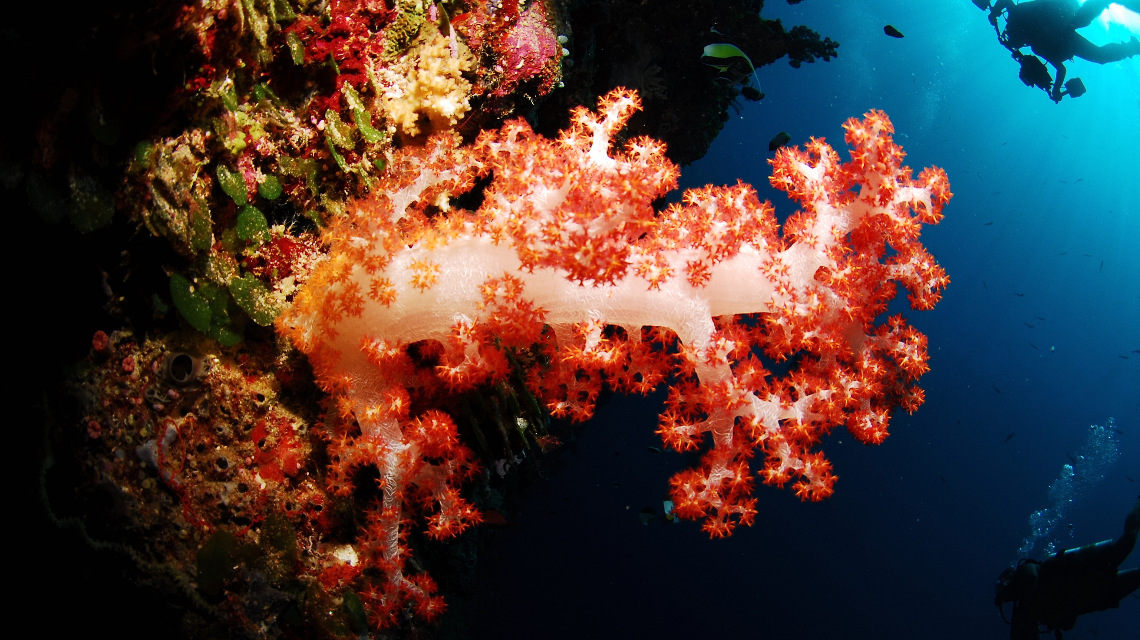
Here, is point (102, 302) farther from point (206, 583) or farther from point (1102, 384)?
point (1102, 384)

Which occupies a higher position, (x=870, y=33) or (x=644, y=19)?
(x=870, y=33)

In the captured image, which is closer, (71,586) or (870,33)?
(71,586)

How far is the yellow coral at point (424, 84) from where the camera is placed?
2.79 meters

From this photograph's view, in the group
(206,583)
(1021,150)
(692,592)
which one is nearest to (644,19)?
(206,583)

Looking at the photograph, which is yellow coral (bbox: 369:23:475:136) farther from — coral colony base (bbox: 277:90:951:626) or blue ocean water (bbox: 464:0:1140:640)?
blue ocean water (bbox: 464:0:1140:640)

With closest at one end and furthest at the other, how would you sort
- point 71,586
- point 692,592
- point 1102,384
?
point 71,586 < point 692,592 < point 1102,384

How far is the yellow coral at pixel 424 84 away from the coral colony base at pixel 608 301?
0.56ft

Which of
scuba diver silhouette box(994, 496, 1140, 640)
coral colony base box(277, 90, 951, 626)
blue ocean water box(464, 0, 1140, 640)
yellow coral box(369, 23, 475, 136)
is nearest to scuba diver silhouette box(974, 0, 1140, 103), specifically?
scuba diver silhouette box(994, 496, 1140, 640)

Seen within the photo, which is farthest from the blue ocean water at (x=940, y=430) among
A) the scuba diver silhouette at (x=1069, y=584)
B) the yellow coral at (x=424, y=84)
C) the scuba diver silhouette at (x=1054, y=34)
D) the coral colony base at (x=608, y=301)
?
the scuba diver silhouette at (x=1054, y=34)

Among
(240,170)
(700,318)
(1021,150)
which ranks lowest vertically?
(700,318)

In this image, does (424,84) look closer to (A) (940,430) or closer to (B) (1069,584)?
(B) (1069,584)

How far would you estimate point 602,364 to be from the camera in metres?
2.46

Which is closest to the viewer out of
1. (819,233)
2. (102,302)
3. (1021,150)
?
(102,302)

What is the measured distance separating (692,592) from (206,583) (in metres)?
18.2
